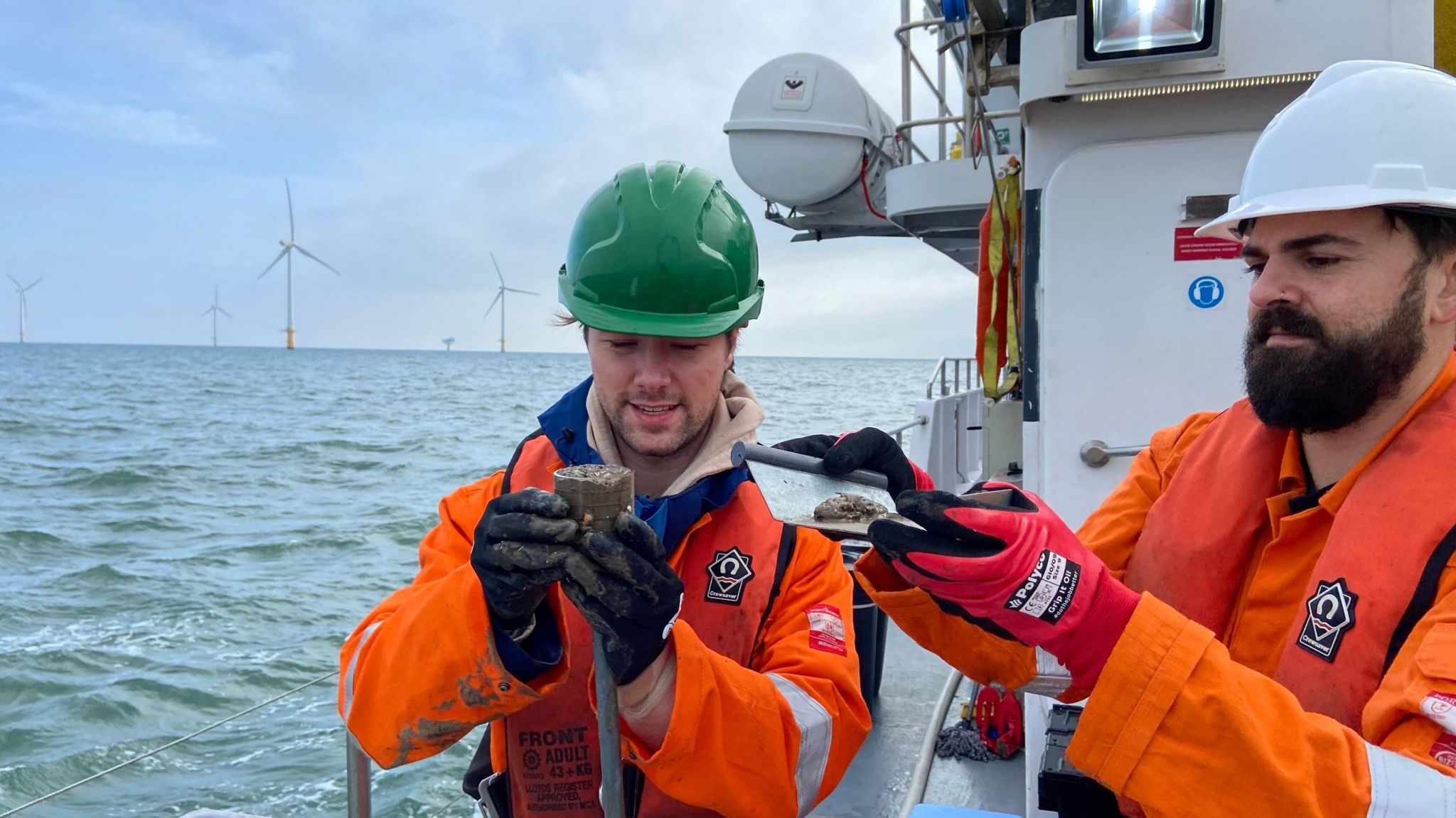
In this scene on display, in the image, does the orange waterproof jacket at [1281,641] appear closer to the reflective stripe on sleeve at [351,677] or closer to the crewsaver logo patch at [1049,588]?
the crewsaver logo patch at [1049,588]

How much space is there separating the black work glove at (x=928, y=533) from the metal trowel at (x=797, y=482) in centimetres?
31

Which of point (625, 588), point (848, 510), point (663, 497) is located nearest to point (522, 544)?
point (625, 588)

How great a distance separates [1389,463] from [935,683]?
174 inches

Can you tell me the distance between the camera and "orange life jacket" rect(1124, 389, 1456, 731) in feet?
5.09

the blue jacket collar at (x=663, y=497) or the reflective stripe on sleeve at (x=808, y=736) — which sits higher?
the blue jacket collar at (x=663, y=497)

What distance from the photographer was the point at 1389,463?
1680 millimetres

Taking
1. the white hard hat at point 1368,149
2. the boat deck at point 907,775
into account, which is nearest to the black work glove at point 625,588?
the white hard hat at point 1368,149

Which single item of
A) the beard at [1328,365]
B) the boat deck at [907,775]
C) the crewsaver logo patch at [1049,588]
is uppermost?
the beard at [1328,365]

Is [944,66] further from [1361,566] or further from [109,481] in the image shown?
[109,481]

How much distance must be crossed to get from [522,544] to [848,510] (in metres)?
0.61

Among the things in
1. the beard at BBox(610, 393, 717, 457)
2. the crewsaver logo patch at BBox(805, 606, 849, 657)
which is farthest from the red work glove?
the beard at BBox(610, 393, 717, 457)

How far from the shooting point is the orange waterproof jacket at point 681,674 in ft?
5.75

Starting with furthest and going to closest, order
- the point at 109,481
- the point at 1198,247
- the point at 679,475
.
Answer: the point at 109,481 < the point at 1198,247 < the point at 679,475

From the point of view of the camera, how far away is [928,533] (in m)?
1.60
